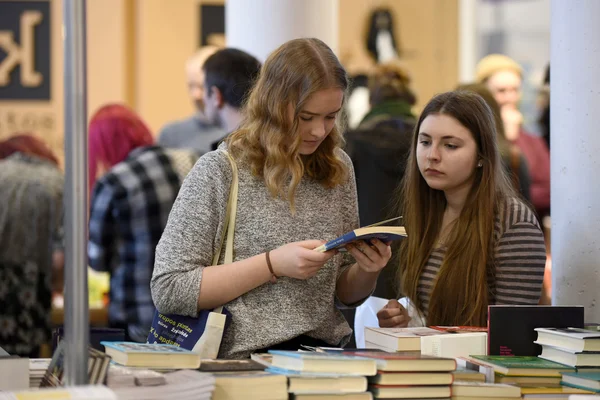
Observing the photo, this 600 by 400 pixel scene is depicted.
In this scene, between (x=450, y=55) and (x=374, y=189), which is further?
(x=450, y=55)

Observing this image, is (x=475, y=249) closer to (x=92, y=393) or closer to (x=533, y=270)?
(x=533, y=270)

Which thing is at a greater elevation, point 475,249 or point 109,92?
point 109,92

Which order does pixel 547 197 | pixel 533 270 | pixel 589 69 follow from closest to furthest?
pixel 533 270 → pixel 589 69 → pixel 547 197

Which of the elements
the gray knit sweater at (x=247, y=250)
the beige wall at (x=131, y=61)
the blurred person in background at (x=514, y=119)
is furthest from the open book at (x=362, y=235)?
the beige wall at (x=131, y=61)

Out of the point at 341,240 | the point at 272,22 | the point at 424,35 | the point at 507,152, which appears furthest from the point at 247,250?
the point at 424,35

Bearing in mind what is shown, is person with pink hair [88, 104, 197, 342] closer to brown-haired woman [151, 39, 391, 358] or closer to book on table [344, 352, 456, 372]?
brown-haired woman [151, 39, 391, 358]

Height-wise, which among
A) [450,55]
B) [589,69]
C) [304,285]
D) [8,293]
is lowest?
[8,293]

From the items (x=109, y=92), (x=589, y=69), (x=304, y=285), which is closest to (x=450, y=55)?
(x=109, y=92)

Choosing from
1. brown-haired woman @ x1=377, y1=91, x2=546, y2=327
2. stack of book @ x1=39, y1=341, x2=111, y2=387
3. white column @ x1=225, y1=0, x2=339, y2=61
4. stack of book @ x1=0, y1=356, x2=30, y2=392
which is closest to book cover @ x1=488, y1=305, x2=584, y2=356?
brown-haired woman @ x1=377, y1=91, x2=546, y2=327

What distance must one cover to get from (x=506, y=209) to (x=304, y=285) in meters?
0.70

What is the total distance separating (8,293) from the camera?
4727 mm

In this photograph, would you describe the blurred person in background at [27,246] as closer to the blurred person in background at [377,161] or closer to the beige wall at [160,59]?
the blurred person in background at [377,161]

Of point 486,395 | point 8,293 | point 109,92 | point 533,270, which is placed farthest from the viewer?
point 109,92

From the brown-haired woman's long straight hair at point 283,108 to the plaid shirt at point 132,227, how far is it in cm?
136
